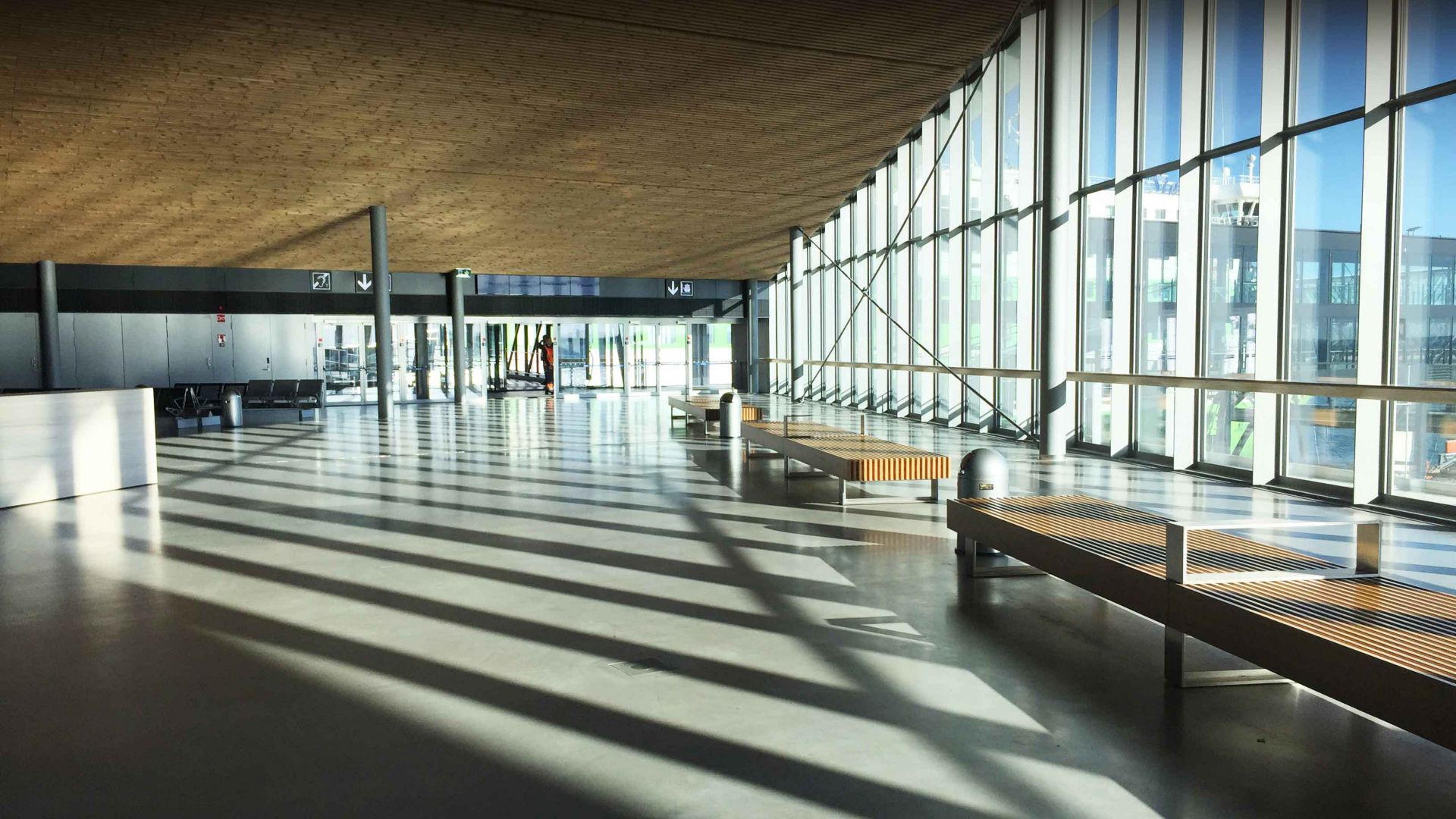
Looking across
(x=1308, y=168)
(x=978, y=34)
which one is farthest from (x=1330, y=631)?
(x=978, y=34)

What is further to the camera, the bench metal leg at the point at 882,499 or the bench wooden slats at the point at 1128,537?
the bench metal leg at the point at 882,499

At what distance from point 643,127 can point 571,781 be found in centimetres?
1526

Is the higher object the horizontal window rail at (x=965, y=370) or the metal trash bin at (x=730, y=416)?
the horizontal window rail at (x=965, y=370)

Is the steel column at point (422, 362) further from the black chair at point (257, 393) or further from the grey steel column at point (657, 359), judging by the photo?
the grey steel column at point (657, 359)

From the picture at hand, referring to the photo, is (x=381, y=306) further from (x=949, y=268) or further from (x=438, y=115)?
(x=949, y=268)

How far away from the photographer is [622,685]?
403cm

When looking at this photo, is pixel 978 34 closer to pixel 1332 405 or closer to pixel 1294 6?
pixel 1294 6

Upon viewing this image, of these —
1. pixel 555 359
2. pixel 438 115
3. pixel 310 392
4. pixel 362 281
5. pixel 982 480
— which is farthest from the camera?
pixel 555 359

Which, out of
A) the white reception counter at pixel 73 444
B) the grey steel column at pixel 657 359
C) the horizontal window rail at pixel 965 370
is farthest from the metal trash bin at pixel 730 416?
the grey steel column at pixel 657 359

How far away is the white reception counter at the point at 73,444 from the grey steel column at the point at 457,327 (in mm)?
17870

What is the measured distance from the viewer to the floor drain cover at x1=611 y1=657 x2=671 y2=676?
419 cm

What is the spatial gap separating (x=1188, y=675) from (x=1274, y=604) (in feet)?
1.88

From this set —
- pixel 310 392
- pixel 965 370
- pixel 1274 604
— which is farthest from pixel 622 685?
pixel 310 392

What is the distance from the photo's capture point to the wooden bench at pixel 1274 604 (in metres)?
2.88
